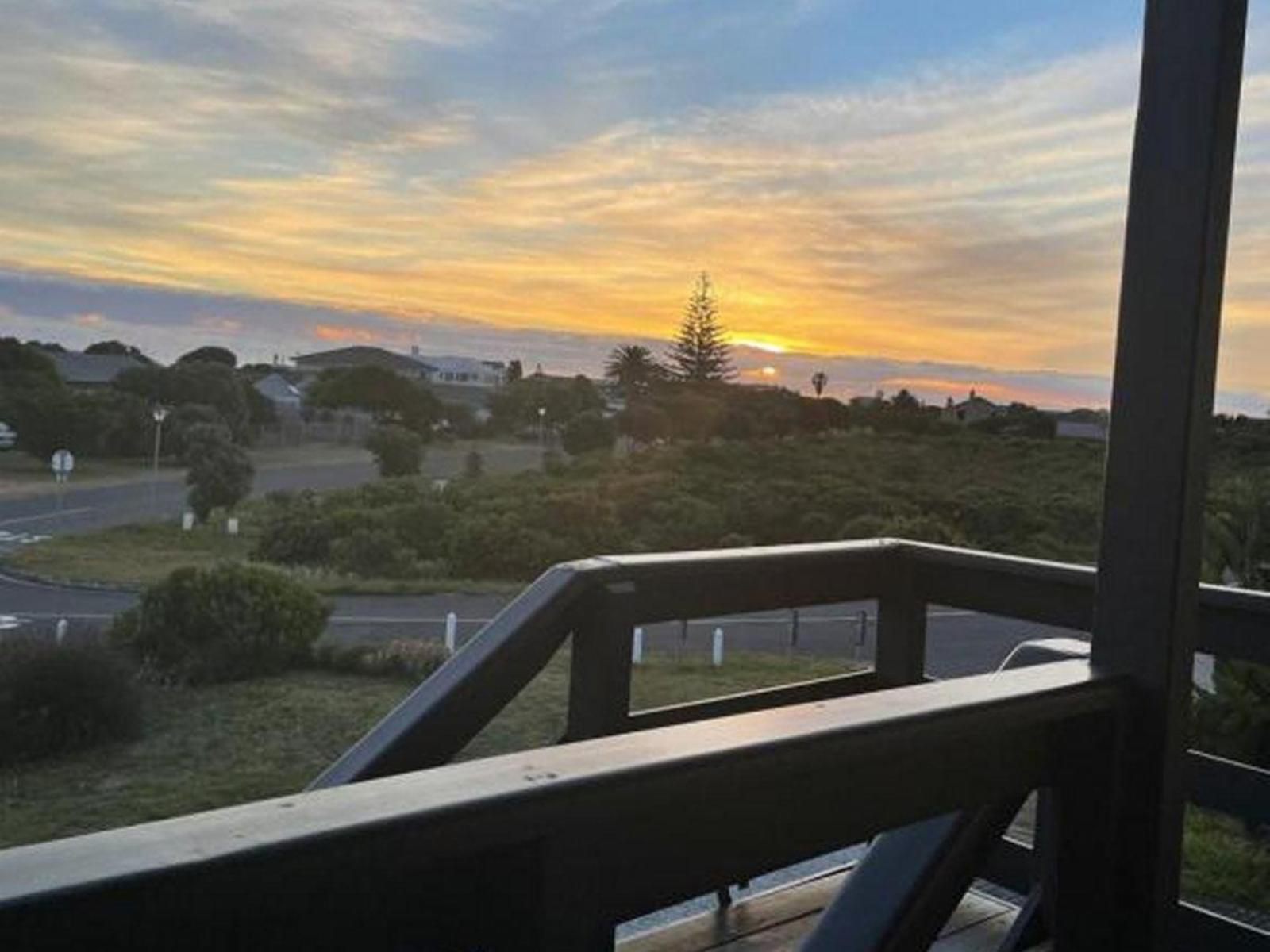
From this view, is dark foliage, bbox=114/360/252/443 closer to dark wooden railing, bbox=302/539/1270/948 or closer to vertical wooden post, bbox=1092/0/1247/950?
dark wooden railing, bbox=302/539/1270/948

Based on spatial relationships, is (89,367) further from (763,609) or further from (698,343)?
(698,343)

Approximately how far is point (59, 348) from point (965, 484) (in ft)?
8.57

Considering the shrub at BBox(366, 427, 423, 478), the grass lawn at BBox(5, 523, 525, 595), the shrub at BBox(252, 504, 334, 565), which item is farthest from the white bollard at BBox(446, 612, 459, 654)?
the shrub at BBox(366, 427, 423, 478)

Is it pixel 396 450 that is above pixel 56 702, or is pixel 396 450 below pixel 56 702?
above

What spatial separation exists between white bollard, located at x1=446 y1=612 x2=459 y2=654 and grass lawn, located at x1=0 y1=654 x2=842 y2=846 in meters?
0.22

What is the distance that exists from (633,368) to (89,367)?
1.91 metres

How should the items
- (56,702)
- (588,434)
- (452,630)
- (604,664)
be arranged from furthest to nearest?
(588,434), (452,630), (56,702), (604,664)

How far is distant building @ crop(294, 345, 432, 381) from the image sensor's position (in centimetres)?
370

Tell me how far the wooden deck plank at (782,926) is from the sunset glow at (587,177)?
104 cm

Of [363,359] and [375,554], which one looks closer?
[375,554]

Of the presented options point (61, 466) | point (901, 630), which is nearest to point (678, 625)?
point (901, 630)

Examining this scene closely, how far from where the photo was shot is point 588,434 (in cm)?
388

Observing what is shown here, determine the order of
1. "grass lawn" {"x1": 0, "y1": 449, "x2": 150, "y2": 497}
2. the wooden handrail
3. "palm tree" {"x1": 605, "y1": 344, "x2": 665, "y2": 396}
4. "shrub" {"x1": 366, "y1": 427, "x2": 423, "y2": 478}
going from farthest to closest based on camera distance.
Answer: "palm tree" {"x1": 605, "y1": 344, "x2": 665, "y2": 396}, "shrub" {"x1": 366, "y1": 427, "x2": 423, "y2": 478}, "grass lawn" {"x1": 0, "y1": 449, "x2": 150, "y2": 497}, the wooden handrail

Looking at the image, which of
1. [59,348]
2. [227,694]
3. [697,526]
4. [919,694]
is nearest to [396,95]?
[59,348]
